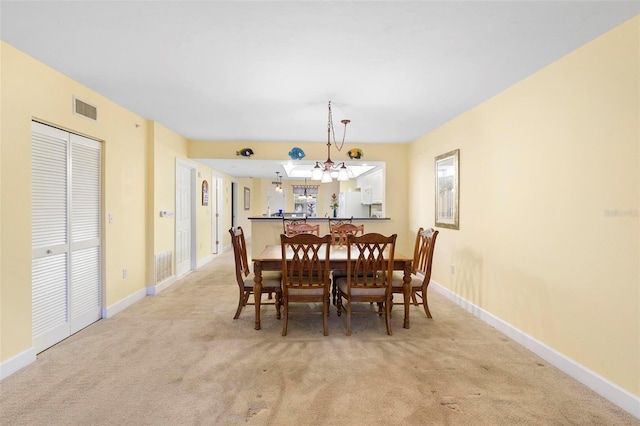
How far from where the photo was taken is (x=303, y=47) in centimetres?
231

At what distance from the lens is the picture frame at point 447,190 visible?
4051mm

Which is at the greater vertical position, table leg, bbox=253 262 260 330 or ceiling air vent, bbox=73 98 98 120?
ceiling air vent, bbox=73 98 98 120

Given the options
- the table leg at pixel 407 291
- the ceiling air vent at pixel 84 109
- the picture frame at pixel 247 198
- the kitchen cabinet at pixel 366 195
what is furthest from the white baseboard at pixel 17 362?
the picture frame at pixel 247 198

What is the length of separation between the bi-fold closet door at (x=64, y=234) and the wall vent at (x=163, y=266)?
3.50 ft

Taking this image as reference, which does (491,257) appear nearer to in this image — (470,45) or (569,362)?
(569,362)

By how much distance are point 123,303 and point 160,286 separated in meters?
0.78

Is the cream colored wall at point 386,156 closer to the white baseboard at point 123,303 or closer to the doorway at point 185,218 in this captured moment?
the doorway at point 185,218

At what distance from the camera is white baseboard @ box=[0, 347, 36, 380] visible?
2270 millimetres

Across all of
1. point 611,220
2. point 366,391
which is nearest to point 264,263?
point 366,391

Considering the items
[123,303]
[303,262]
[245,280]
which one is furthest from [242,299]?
[123,303]

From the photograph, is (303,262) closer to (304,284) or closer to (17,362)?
(304,284)

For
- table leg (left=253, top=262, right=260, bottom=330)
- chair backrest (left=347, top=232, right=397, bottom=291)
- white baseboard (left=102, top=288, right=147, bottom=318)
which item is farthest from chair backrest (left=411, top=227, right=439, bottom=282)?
white baseboard (left=102, top=288, right=147, bottom=318)

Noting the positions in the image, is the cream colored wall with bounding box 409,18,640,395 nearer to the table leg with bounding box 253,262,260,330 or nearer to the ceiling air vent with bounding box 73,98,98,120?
the table leg with bounding box 253,262,260,330

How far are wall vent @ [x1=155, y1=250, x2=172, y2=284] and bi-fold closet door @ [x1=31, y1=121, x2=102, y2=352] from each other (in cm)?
107
